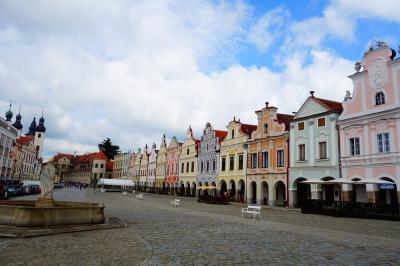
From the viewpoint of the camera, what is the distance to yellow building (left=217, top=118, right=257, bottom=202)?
4394cm

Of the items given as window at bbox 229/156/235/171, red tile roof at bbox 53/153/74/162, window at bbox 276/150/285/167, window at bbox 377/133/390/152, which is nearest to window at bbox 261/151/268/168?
window at bbox 276/150/285/167

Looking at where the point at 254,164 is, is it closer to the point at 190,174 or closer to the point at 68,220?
the point at 190,174

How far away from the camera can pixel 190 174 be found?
59.8m

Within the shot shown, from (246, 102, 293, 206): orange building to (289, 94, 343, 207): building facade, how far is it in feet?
4.82

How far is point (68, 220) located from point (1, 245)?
11.3 ft

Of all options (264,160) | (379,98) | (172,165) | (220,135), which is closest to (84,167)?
(172,165)

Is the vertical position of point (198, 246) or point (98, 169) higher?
point (98, 169)

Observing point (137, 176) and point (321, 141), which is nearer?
point (321, 141)

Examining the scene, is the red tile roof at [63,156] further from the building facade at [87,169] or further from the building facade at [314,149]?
the building facade at [314,149]

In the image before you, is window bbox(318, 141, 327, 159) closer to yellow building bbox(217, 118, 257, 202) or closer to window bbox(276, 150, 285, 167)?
window bbox(276, 150, 285, 167)

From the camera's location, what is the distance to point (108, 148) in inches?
5276

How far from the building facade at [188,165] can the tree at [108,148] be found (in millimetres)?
74690

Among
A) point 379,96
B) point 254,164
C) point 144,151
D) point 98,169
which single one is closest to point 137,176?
point 144,151

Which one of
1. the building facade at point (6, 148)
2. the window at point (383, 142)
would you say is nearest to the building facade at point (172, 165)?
the building facade at point (6, 148)
